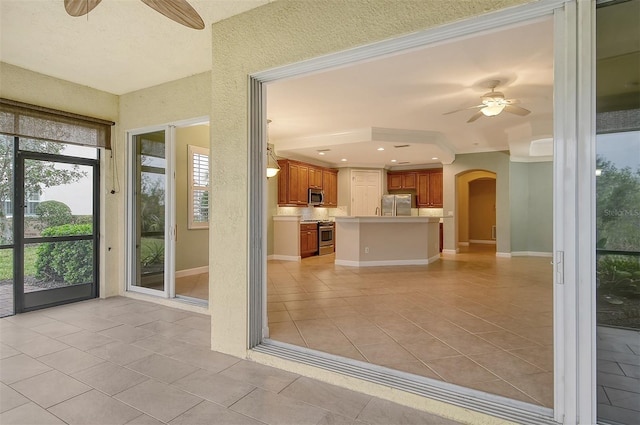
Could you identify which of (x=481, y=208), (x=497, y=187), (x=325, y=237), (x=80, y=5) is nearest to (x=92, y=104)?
(x=80, y=5)

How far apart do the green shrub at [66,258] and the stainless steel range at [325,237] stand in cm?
504

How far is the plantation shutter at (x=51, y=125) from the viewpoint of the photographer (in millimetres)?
3662

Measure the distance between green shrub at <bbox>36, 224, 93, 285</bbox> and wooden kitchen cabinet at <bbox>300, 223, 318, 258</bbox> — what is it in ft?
13.8

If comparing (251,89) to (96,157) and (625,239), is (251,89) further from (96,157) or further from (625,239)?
(96,157)

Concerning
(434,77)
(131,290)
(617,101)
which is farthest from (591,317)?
(131,290)

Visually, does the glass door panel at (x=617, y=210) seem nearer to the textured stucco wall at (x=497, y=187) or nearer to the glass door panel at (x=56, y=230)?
the glass door panel at (x=56, y=230)

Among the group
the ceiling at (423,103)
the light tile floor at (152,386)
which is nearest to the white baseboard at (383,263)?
the ceiling at (423,103)

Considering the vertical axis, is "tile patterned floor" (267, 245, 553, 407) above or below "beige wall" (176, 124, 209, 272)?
below

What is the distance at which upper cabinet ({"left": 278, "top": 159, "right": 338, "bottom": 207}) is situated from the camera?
25.4ft

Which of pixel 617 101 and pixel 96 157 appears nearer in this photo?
pixel 617 101

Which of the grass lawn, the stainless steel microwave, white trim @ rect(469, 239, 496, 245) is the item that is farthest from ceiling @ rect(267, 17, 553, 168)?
white trim @ rect(469, 239, 496, 245)

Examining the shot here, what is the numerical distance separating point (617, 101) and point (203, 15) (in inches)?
114

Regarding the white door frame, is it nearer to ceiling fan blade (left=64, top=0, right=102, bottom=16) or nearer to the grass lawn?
ceiling fan blade (left=64, top=0, right=102, bottom=16)

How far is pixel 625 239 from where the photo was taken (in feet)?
5.60
